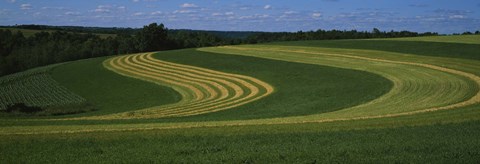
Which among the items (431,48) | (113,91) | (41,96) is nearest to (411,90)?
(113,91)

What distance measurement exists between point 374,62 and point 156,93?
22.5 metres

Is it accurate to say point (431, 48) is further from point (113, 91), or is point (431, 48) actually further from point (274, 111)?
point (274, 111)

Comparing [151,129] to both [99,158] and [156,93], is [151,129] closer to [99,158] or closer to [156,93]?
[99,158]

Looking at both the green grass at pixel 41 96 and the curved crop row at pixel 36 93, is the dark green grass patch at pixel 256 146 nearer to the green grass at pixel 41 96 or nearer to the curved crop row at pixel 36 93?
the green grass at pixel 41 96

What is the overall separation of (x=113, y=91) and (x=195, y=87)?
27.0 feet

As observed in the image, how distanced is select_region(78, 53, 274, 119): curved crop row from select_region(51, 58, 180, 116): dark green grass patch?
1.51 meters

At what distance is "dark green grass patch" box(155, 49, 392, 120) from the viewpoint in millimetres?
26938

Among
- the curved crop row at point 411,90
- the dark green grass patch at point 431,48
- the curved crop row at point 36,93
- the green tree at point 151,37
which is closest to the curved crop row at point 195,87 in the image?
the curved crop row at point 36,93

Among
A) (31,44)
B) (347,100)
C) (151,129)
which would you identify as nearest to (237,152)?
(151,129)

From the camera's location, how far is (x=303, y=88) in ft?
117

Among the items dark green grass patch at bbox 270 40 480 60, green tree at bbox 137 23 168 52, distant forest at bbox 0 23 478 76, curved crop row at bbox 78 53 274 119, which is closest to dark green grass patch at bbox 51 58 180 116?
curved crop row at bbox 78 53 274 119

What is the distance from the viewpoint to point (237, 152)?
39.8 feet

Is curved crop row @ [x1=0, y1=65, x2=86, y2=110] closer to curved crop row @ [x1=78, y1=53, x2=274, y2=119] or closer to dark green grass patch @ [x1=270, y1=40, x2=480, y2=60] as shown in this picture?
curved crop row @ [x1=78, y1=53, x2=274, y2=119]

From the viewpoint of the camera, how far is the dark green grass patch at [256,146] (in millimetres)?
11219
